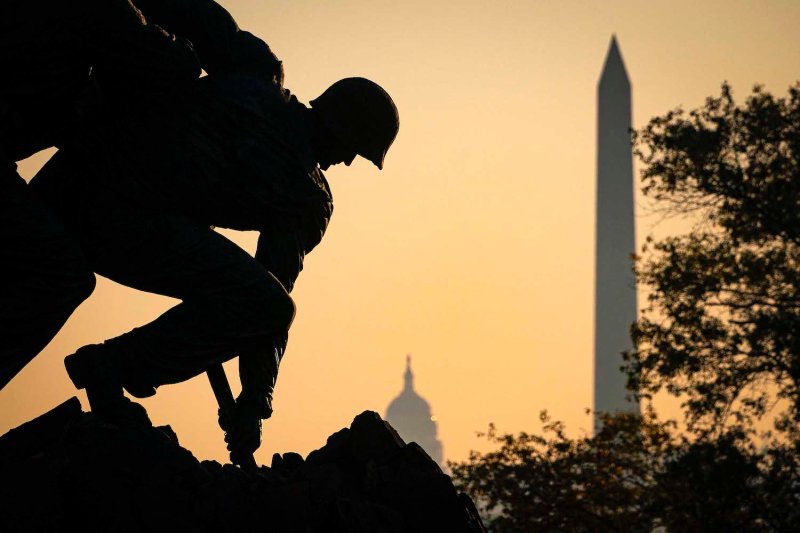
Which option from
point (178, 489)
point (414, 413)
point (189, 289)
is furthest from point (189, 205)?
point (414, 413)

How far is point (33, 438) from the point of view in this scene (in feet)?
13.8

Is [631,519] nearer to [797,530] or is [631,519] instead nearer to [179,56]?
[797,530]

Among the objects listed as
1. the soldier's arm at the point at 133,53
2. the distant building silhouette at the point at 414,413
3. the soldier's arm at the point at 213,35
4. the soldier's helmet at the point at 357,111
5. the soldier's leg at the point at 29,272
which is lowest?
the soldier's leg at the point at 29,272

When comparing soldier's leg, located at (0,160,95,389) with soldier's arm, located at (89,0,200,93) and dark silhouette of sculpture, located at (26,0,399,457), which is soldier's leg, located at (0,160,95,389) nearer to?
dark silhouette of sculpture, located at (26,0,399,457)

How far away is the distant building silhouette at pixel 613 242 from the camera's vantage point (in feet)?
142

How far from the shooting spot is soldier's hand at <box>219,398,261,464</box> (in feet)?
15.5

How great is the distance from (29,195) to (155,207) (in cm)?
54

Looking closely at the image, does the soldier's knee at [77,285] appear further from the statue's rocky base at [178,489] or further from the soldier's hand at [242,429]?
the soldier's hand at [242,429]

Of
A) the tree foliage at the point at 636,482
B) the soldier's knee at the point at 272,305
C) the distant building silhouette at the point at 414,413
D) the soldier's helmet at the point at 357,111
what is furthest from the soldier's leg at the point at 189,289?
the distant building silhouette at the point at 414,413

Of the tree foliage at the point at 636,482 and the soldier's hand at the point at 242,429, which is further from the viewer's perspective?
the tree foliage at the point at 636,482

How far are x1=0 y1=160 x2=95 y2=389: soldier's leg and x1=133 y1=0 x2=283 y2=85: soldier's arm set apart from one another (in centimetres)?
90

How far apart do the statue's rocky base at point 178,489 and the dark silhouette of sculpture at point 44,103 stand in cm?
36

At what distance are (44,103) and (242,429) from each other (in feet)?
5.10

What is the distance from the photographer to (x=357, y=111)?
493 cm
